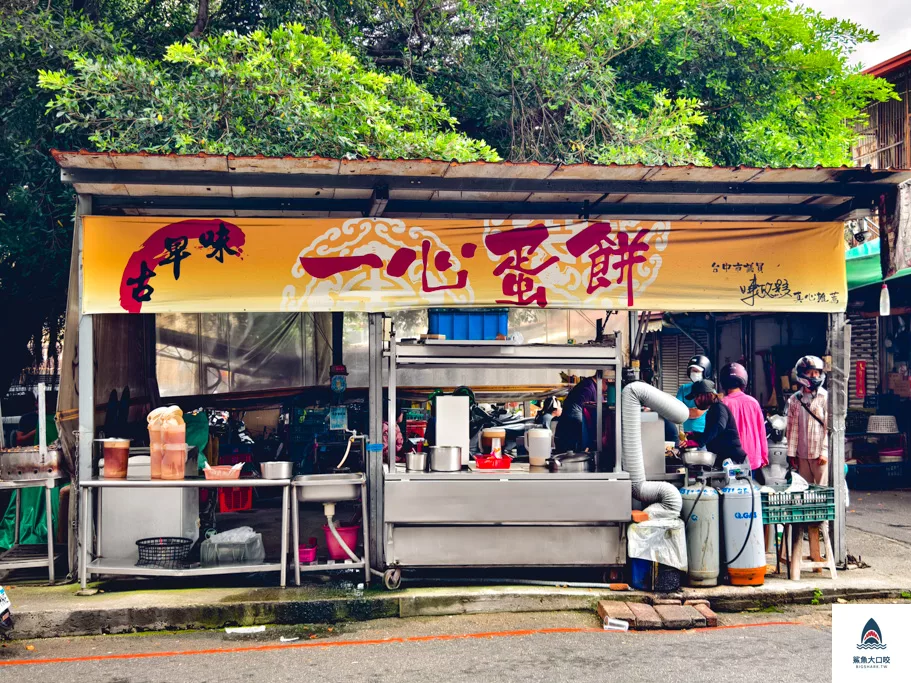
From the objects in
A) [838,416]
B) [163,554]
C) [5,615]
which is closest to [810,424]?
[838,416]

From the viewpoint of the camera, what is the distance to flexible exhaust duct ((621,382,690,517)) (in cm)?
726

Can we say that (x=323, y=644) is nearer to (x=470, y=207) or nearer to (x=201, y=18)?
(x=470, y=207)

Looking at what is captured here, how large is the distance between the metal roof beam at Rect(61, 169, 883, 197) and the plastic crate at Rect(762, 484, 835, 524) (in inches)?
110

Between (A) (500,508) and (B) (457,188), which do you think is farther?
(B) (457,188)

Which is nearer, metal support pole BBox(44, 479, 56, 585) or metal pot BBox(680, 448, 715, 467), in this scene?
metal support pole BBox(44, 479, 56, 585)

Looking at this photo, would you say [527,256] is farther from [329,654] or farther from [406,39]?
[406,39]

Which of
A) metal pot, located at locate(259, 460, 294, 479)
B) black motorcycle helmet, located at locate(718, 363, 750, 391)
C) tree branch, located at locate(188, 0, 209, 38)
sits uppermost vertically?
tree branch, located at locate(188, 0, 209, 38)

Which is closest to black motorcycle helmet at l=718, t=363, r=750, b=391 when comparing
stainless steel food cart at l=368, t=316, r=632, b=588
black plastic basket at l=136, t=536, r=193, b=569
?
stainless steel food cart at l=368, t=316, r=632, b=588

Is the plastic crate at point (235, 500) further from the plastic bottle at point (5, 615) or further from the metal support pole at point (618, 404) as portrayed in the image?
the metal support pole at point (618, 404)

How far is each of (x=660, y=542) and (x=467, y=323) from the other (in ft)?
8.52

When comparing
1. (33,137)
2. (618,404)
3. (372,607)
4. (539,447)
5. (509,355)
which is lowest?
(372,607)

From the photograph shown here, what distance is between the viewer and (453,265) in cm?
761

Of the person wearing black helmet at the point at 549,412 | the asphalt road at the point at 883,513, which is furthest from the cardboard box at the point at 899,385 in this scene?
the person wearing black helmet at the point at 549,412

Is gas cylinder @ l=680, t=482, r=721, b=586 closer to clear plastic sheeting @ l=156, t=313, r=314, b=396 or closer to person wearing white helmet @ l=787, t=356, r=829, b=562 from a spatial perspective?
person wearing white helmet @ l=787, t=356, r=829, b=562
